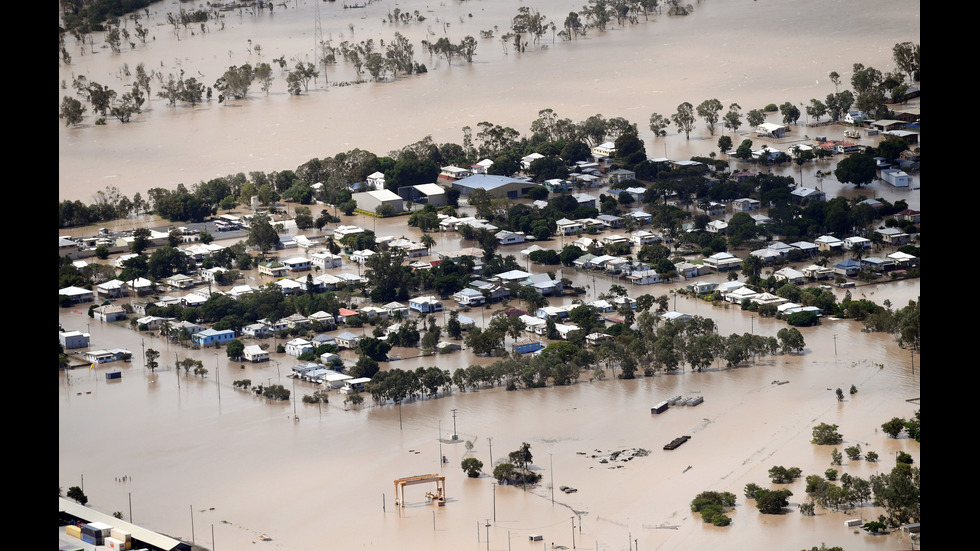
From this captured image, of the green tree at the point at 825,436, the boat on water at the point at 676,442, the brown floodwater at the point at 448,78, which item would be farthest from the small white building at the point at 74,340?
the green tree at the point at 825,436

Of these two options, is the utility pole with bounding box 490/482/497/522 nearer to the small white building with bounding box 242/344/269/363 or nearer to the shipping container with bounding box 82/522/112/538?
the shipping container with bounding box 82/522/112/538

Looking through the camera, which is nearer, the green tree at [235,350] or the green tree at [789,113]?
the green tree at [235,350]

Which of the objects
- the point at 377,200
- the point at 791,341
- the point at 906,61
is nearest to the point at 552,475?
the point at 791,341

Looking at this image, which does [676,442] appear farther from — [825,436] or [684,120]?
[684,120]

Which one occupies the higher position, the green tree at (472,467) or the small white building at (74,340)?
the small white building at (74,340)

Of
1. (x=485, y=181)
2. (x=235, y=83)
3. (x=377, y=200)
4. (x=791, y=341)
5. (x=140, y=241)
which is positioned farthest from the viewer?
(x=235, y=83)

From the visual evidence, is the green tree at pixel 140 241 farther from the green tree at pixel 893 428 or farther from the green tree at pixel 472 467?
the green tree at pixel 893 428

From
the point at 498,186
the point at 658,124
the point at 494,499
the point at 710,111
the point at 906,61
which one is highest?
the point at 906,61
